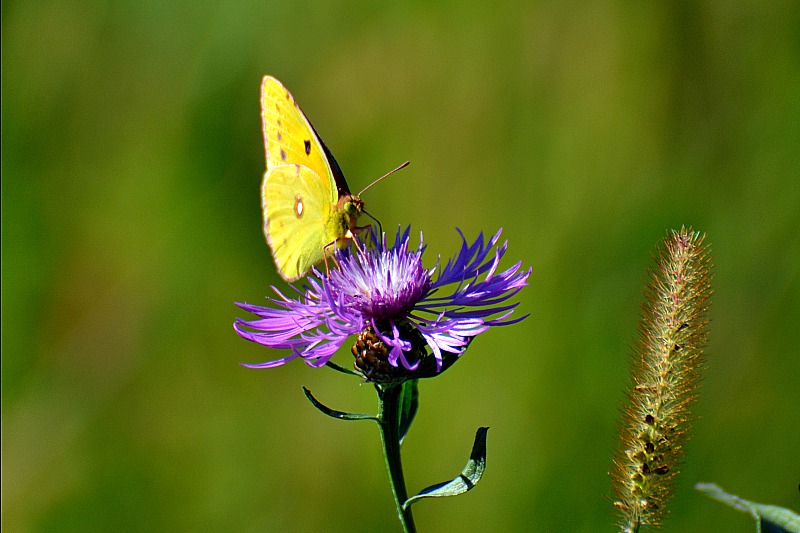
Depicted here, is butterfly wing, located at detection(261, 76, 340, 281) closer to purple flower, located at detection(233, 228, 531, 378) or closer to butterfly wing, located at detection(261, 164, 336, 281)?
butterfly wing, located at detection(261, 164, 336, 281)

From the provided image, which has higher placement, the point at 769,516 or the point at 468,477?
the point at 769,516

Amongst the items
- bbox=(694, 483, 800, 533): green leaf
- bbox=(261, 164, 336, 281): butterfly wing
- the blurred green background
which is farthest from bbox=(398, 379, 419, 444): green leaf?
the blurred green background

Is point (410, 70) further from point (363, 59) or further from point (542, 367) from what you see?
point (542, 367)

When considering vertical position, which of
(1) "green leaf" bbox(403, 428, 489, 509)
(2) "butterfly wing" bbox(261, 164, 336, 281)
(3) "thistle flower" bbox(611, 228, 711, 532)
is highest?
(2) "butterfly wing" bbox(261, 164, 336, 281)

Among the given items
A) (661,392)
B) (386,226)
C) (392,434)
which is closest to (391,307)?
(392,434)

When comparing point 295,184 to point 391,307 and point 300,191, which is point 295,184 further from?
point 391,307

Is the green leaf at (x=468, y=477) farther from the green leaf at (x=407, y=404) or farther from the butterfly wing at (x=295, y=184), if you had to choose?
the butterfly wing at (x=295, y=184)

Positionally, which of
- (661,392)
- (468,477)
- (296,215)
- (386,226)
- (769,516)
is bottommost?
(468,477)
